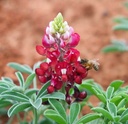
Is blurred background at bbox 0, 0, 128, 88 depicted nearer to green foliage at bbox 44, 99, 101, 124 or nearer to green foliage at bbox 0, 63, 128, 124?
green foliage at bbox 0, 63, 128, 124

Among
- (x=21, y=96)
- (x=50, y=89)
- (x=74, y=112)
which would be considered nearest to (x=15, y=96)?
(x=21, y=96)

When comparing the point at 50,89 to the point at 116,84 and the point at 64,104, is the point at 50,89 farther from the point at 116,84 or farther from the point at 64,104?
the point at 116,84

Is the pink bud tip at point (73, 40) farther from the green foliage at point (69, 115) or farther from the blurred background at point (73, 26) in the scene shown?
the blurred background at point (73, 26)

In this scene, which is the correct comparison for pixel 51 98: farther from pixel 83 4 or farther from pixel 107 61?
pixel 83 4

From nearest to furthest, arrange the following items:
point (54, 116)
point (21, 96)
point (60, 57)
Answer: point (54, 116) → point (60, 57) → point (21, 96)

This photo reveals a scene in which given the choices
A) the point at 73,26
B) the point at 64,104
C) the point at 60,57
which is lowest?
the point at 64,104

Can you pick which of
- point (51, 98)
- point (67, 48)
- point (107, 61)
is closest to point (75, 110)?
point (51, 98)

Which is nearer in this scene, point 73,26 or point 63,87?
point 63,87

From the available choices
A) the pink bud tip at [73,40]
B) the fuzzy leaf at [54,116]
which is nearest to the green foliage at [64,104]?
the fuzzy leaf at [54,116]

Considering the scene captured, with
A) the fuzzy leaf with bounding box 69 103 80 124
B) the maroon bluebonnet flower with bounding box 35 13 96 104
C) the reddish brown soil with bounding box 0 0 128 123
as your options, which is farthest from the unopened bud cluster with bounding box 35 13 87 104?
the reddish brown soil with bounding box 0 0 128 123
